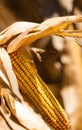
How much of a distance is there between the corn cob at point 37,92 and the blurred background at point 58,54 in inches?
3.0

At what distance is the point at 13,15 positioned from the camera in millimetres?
749

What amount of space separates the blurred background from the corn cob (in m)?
0.08

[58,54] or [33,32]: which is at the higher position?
[33,32]

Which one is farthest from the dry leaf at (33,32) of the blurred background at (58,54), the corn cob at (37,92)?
the blurred background at (58,54)

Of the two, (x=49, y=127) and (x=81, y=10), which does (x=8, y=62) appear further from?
(x=81, y=10)

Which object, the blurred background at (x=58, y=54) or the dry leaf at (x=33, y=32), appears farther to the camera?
the blurred background at (x=58, y=54)

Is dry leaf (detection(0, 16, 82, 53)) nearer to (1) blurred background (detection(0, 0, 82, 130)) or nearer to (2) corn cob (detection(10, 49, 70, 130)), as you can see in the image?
(2) corn cob (detection(10, 49, 70, 130))

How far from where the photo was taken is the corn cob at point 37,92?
607 mm

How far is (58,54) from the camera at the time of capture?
72 cm

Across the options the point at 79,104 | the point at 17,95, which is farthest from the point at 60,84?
the point at 17,95

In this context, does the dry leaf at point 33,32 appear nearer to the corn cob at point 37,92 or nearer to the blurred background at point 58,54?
the corn cob at point 37,92

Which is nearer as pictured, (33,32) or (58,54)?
(33,32)

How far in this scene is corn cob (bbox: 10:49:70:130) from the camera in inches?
23.9

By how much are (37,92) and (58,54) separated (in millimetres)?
146
